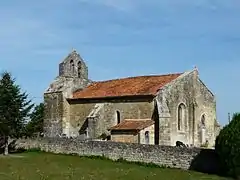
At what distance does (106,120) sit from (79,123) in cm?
526

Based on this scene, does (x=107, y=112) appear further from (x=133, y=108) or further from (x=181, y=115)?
(x=181, y=115)

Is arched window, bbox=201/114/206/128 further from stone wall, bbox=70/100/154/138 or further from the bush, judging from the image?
the bush

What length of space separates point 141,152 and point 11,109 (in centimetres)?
1398

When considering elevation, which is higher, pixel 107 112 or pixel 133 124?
pixel 107 112

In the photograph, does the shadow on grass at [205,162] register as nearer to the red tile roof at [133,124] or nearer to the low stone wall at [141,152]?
the low stone wall at [141,152]

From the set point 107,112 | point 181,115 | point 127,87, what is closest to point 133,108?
point 127,87

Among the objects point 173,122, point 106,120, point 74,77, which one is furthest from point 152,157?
point 74,77

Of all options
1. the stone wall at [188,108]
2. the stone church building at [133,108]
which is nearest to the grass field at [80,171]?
the stone church building at [133,108]

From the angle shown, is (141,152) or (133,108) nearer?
(141,152)

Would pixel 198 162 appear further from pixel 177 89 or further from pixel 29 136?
pixel 29 136

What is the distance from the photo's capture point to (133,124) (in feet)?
146

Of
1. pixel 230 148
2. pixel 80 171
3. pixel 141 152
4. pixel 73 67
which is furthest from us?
pixel 73 67

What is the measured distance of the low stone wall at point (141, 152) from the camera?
104 feet

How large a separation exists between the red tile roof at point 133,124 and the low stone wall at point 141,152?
5.20 metres
